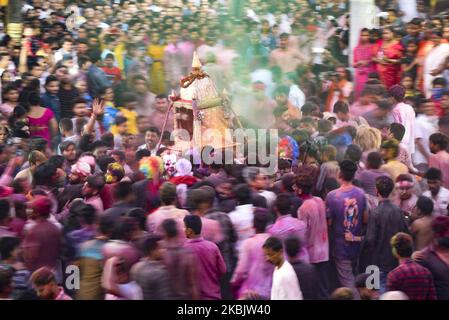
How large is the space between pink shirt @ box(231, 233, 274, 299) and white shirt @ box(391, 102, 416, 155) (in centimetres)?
411

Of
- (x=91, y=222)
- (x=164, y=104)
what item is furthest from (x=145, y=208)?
(x=164, y=104)

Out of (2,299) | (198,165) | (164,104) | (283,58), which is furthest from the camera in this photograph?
(283,58)

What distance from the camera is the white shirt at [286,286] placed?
338 inches

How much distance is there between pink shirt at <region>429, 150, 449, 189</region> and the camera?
1109 cm

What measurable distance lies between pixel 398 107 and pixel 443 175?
2107 millimetres

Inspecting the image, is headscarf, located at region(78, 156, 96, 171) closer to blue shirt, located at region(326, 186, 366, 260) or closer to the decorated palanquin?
the decorated palanquin

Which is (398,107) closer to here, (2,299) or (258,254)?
(258,254)

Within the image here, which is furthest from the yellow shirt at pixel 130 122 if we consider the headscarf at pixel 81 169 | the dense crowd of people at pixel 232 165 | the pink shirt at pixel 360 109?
the pink shirt at pixel 360 109

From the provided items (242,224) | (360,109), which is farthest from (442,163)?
(242,224)

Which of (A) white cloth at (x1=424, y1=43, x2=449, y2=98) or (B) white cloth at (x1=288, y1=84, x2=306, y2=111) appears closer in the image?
(B) white cloth at (x1=288, y1=84, x2=306, y2=111)

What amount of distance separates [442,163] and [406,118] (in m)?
1.82

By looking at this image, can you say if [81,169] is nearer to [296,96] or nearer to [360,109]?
[360,109]

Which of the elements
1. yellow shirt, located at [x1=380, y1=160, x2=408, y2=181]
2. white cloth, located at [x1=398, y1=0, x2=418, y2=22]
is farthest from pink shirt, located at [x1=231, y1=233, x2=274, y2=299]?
white cloth, located at [x1=398, y1=0, x2=418, y2=22]

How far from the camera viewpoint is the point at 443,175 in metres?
11.1
